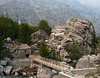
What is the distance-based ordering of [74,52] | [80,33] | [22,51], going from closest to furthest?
[22,51] → [74,52] → [80,33]

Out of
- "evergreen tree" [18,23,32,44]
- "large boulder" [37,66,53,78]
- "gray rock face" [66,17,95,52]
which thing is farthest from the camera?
"gray rock face" [66,17,95,52]

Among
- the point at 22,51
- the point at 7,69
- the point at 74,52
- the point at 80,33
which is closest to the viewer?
the point at 7,69

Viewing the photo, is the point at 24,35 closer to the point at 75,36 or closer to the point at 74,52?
the point at 74,52

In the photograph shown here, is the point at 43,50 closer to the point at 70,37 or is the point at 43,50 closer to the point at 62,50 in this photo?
the point at 62,50

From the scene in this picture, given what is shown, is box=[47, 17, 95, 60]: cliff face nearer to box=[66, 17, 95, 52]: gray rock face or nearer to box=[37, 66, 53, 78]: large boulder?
box=[66, 17, 95, 52]: gray rock face

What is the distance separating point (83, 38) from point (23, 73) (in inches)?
1635

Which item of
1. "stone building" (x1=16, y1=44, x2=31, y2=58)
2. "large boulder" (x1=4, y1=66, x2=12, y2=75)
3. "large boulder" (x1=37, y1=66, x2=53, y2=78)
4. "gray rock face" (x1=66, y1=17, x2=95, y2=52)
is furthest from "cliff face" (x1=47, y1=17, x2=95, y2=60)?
"large boulder" (x1=4, y1=66, x2=12, y2=75)

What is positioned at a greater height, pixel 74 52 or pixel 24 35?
pixel 24 35

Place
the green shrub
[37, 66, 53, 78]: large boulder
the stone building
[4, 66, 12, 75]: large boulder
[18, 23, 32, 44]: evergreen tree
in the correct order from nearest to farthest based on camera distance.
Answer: [37, 66, 53, 78]: large boulder → [4, 66, 12, 75]: large boulder → the stone building → [18, 23, 32, 44]: evergreen tree → the green shrub

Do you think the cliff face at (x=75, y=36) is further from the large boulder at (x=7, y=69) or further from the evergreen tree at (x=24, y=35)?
the large boulder at (x=7, y=69)

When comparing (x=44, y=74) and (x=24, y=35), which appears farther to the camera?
(x=24, y=35)

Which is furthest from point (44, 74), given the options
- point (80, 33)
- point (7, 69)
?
point (80, 33)

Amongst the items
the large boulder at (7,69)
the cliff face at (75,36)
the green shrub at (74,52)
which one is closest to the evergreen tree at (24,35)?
the cliff face at (75,36)

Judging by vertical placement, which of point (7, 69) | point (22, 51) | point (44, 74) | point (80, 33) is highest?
point (80, 33)
